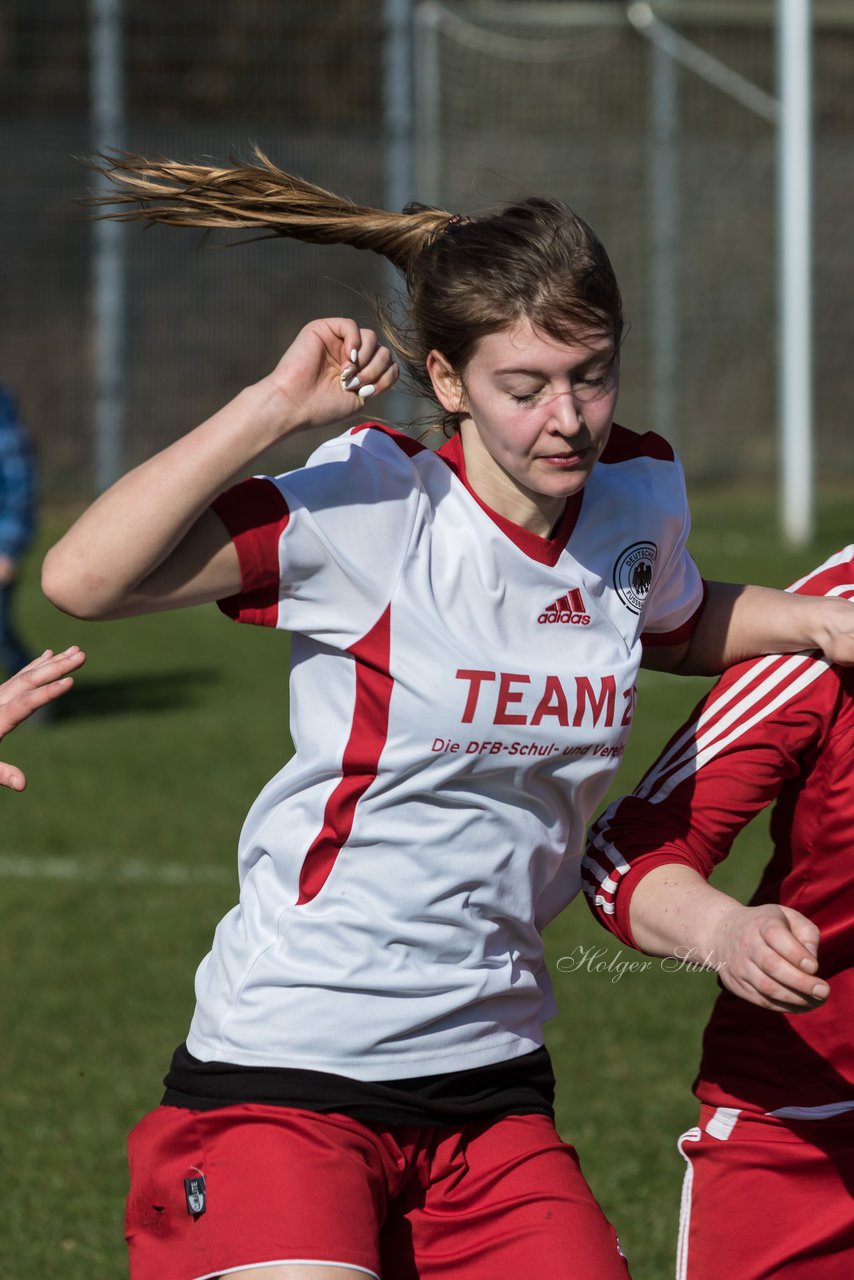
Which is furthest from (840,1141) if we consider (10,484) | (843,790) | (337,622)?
(10,484)

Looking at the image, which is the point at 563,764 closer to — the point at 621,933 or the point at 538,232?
the point at 621,933

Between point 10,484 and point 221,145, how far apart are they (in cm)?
994

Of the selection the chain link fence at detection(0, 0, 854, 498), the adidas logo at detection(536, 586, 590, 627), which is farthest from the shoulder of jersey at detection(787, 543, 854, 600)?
the chain link fence at detection(0, 0, 854, 498)

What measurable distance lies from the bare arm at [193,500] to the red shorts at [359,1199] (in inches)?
29.1

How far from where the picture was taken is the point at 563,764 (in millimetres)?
2697

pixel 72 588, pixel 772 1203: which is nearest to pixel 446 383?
pixel 72 588

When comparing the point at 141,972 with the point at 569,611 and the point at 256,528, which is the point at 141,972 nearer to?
the point at 569,611

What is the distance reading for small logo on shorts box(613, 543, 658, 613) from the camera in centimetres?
284

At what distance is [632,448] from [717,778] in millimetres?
548

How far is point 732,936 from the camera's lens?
2.46m

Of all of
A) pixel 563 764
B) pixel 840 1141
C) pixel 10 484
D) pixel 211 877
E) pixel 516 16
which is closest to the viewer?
pixel 563 764

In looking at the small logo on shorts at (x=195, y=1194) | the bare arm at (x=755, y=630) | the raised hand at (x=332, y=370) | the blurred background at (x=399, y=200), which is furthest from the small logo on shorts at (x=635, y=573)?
the blurred background at (x=399, y=200)

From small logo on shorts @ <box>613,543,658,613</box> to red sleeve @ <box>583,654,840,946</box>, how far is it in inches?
8.1

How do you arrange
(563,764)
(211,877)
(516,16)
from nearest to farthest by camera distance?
(563,764) → (211,877) → (516,16)
